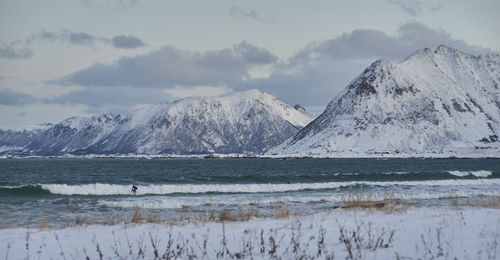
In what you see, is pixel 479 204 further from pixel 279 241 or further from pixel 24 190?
pixel 24 190

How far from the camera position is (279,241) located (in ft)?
37.2

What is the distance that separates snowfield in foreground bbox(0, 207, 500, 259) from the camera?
9.98 metres

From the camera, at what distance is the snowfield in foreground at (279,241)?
32.7 ft

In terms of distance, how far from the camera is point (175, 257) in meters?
9.95

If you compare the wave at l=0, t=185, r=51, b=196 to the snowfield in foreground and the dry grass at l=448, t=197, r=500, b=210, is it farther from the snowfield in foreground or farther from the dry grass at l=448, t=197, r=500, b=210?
the dry grass at l=448, t=197, r=500, b=210

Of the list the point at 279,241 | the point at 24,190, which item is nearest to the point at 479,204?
the point at 279,241

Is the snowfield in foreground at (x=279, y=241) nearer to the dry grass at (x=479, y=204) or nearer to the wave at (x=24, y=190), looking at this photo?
the dry grass at (x=479, y=204)

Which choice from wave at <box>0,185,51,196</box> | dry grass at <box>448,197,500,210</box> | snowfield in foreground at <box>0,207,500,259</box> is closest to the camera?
snowfield in foreground at <box>0,207,500,259</box>

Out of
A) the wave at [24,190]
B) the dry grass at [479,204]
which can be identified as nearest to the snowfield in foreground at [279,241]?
the dry grass at [479,204]

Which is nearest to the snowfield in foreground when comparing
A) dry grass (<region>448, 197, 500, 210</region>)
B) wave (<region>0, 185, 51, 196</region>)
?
dry grass (<region>448, 197, 500, 210</region>)

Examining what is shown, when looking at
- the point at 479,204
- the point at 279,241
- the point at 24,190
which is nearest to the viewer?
the point at 279,241

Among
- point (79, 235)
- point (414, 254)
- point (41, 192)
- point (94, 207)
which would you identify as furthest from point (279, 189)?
point (414, 254)

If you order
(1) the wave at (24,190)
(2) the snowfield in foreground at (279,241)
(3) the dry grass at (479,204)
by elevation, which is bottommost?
(1) the wave at (24,190)

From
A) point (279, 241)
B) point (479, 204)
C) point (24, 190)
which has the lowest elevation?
point (24, 190)
